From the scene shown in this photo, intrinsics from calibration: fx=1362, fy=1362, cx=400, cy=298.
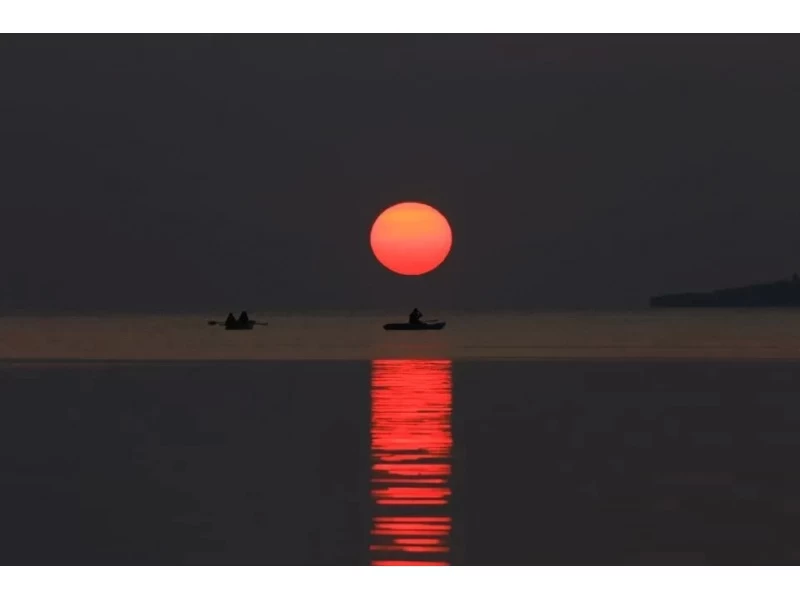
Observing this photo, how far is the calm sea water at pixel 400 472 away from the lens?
11.4 metres

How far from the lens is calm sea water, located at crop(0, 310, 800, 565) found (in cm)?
1141

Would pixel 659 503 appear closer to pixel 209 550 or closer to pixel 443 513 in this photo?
pixel 443 513

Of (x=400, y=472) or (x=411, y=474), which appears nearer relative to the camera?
(x=411, y=474)

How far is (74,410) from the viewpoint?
916 inches

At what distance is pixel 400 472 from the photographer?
49.8 feet

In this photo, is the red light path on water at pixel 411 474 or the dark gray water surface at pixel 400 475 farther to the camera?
the dark gray water surface at pixel 400 475

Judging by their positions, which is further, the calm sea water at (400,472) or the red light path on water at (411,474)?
the calm sea water at (400,472)

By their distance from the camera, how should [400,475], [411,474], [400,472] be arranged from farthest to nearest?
[400,472]
[411,474]
[400,475]

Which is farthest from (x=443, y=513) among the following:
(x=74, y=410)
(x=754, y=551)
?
(x=74, y=410)

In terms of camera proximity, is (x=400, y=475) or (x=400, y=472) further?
(x=400, y=472)

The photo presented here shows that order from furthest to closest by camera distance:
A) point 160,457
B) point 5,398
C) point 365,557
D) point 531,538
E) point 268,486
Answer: point 5,398
point 160,457
point 268,486
point 531,538
point 365,557

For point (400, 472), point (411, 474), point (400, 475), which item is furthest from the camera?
point (400, 472)

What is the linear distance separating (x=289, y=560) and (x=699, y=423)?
11.5 metres

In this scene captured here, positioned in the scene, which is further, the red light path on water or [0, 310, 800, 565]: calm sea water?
[0, 310, 800, 565]: calm sea water
